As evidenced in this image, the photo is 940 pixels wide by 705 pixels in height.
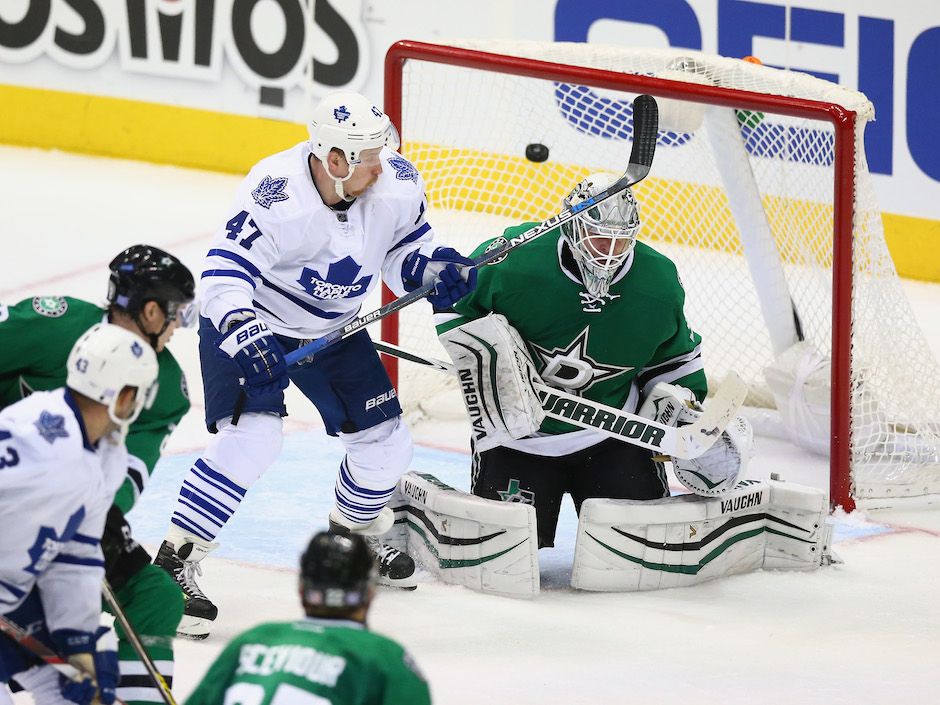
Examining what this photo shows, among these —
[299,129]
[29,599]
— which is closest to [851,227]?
[29,599]

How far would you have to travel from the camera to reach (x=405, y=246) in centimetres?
382

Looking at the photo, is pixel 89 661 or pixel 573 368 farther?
pixel 573 368

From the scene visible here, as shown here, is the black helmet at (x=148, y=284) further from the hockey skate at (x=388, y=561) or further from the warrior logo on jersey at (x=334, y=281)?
the hockey skate at (x=388, y=561)

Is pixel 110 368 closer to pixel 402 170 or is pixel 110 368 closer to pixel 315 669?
pixel 315 669

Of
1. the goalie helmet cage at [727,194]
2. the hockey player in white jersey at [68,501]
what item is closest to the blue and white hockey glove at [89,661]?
the hockey player in white jersey at [68,501]

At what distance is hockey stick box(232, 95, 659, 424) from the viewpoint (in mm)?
3643

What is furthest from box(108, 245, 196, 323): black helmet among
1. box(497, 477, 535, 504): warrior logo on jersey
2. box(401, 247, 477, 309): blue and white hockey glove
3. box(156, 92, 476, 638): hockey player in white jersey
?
box(497, 477, 535, 504): warrior logo on jersey

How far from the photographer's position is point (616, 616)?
3.73 meters

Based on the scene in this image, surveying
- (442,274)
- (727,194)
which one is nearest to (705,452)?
(442,274)

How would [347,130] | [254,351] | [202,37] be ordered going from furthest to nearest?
[202,37]
[347,130]
[254,351]

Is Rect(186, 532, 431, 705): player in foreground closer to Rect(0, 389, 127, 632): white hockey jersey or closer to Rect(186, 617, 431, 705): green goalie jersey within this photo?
Rect(186, 617, 431, 705): green goalie jersey

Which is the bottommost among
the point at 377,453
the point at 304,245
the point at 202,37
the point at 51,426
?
the point at 377,453

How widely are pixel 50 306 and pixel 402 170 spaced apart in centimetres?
119

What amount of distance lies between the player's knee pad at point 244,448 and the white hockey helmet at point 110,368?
3.88 ft
